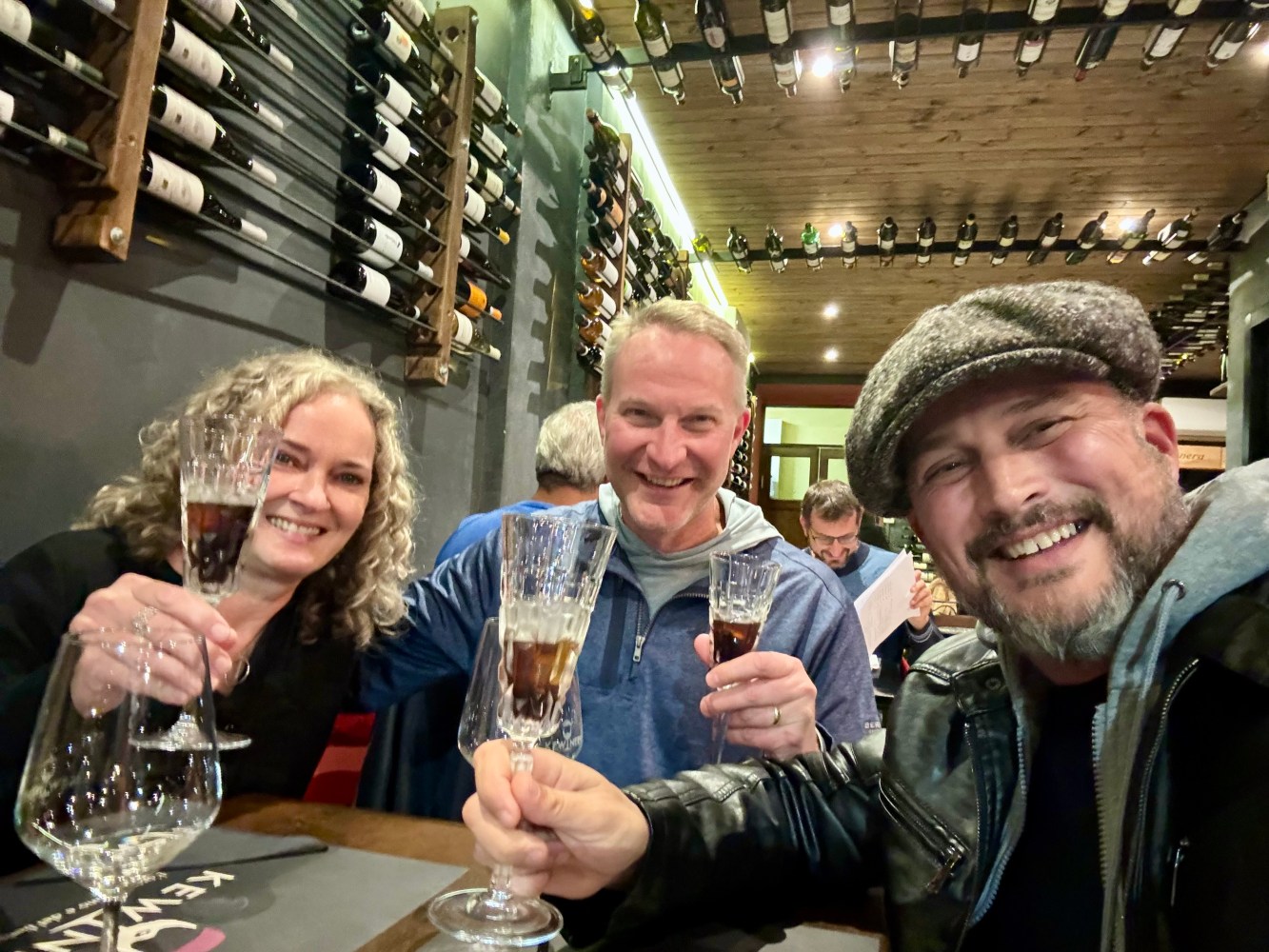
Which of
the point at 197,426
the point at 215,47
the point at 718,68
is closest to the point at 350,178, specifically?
the point at 215,47

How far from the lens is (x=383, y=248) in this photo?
2.49 meters

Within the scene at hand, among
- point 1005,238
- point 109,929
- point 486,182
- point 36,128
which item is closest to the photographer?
point 109,929

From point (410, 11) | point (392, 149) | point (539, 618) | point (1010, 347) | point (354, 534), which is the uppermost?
point (410, 11)

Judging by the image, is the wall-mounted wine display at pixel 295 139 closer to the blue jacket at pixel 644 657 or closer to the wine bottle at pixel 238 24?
the wine bottle at pixel 238 24

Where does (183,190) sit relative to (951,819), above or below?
above

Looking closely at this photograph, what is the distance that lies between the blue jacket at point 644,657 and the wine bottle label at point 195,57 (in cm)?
122

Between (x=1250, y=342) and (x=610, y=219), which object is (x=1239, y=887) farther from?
(x=1250, y=342)

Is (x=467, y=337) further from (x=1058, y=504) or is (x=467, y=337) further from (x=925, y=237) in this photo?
(x=925, y=237)

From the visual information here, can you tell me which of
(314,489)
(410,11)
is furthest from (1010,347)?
(410,11)

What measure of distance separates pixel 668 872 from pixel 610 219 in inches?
153

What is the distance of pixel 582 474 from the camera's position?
2.93 m

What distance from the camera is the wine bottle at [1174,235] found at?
527 cm

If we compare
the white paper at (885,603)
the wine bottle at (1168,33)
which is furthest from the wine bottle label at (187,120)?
the wine bottle at (1168,33)

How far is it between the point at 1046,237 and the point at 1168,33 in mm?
2372
